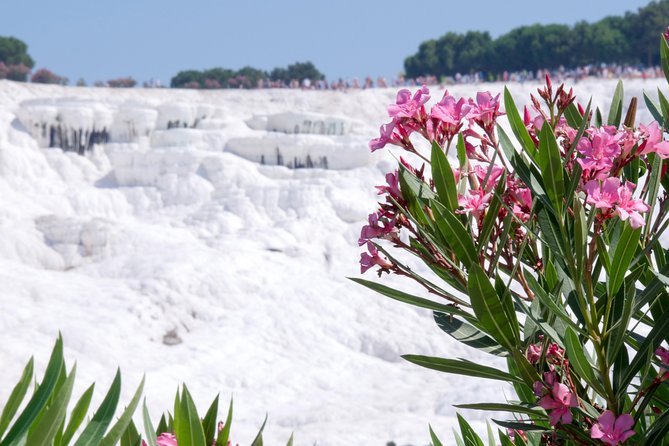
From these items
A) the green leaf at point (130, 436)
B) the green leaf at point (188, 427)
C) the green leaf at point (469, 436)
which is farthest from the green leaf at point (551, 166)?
the green leaf at point (130, 436)

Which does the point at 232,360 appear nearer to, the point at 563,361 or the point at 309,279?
the point at 309,279

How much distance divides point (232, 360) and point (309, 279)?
4045mm

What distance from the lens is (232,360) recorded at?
633 inches

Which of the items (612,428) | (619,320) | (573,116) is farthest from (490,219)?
(573,116)

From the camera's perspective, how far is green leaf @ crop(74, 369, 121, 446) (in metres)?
1.59

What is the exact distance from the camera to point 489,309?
133 centimetres

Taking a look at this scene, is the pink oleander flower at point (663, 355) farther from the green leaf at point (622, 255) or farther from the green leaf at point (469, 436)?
the green leaf at point (469, 436)

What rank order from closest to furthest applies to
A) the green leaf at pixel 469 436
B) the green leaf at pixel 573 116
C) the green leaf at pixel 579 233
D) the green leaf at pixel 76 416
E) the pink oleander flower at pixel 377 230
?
the green leaf at pixel 579 233, the pink oleander flower at pixel 377 230, the green leaf at pixel 76 416, the green leaf at pixel 573 116, the green leaf at pixel 469 436

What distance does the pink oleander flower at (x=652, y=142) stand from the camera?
4.70ft

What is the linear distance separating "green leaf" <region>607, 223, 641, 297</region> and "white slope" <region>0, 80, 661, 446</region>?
426 inches

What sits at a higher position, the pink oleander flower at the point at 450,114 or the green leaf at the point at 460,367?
the pink oleander flower at the point at 450,114

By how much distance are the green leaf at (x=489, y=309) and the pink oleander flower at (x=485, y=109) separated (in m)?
0.41

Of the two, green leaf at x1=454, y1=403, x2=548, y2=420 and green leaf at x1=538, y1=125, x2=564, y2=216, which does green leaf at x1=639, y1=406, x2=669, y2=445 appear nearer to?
green leaf at x1=454, y1=403, x2=548, y2=420

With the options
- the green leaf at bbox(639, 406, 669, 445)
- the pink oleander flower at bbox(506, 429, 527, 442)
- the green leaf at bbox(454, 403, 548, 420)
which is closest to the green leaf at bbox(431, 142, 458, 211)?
the green leaf at bbox(454, 403, 548, 420)
